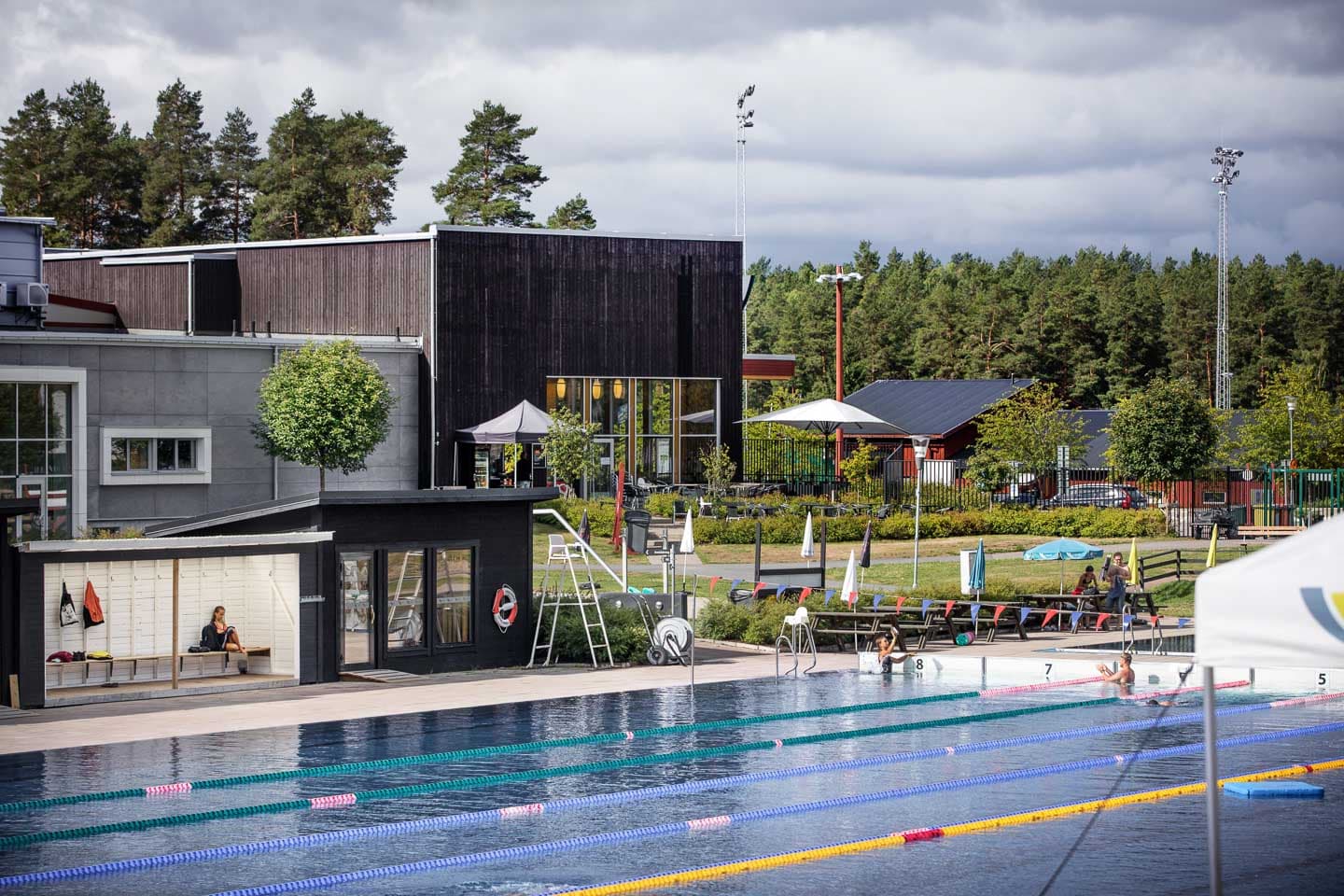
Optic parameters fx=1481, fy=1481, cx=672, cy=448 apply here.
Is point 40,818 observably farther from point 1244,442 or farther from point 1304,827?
point 1244,442

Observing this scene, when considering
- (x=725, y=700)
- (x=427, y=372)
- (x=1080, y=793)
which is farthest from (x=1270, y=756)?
(x=427, y=372)

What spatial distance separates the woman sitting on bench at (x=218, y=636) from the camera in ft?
72.4

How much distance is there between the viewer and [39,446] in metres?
36.9

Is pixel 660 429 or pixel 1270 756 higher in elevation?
pixel 660 429

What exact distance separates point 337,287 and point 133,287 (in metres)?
9.72

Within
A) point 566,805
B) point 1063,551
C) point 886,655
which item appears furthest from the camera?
point 1063,551

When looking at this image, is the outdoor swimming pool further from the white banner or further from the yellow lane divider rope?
the white banner

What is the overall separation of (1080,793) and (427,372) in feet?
116

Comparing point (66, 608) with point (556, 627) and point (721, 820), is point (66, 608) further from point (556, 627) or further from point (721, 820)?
point (721, 820)

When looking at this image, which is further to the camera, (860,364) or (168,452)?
(860,364)

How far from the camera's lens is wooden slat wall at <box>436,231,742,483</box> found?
157ft

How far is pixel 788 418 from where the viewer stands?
4131 centimetres

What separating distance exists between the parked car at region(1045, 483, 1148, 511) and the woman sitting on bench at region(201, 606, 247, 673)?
29.8 meters

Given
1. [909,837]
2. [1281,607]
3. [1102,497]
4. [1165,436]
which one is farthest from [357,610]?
[1102,497]
